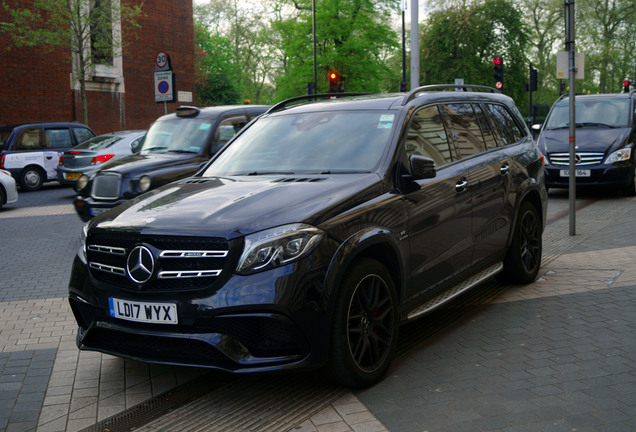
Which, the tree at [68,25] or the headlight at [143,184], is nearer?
the headlight at [143,184]

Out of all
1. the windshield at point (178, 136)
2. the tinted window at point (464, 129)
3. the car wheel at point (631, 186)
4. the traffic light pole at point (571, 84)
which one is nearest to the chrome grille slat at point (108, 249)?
the tinted window at point (464, 129)

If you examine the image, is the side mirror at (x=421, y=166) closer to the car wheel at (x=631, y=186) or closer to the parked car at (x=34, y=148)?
the car wheel at (x=631, y=186)

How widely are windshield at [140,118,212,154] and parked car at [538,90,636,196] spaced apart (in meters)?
6.90

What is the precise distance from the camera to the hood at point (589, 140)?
13.4 m

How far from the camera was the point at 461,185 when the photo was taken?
5199 millimetres

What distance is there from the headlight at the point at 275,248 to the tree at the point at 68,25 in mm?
23772

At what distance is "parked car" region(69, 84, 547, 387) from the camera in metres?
3.61

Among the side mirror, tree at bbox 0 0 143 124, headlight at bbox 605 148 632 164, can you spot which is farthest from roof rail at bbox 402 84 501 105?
tree at bbox 0 0 143 124

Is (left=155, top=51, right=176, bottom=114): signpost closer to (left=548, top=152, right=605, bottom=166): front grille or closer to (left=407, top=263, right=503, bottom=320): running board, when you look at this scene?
(left=548, top=152, right=605, bottom=166): front grille

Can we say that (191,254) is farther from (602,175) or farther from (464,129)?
(602,175)

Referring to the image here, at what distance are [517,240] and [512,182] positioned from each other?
21.6 inches

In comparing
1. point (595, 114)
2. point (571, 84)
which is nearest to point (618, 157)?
point (595, 114)

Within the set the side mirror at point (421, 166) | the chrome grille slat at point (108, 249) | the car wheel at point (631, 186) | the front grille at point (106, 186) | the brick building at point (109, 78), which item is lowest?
the car wheel at point (631, 186)

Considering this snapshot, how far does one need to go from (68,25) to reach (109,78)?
577cm
